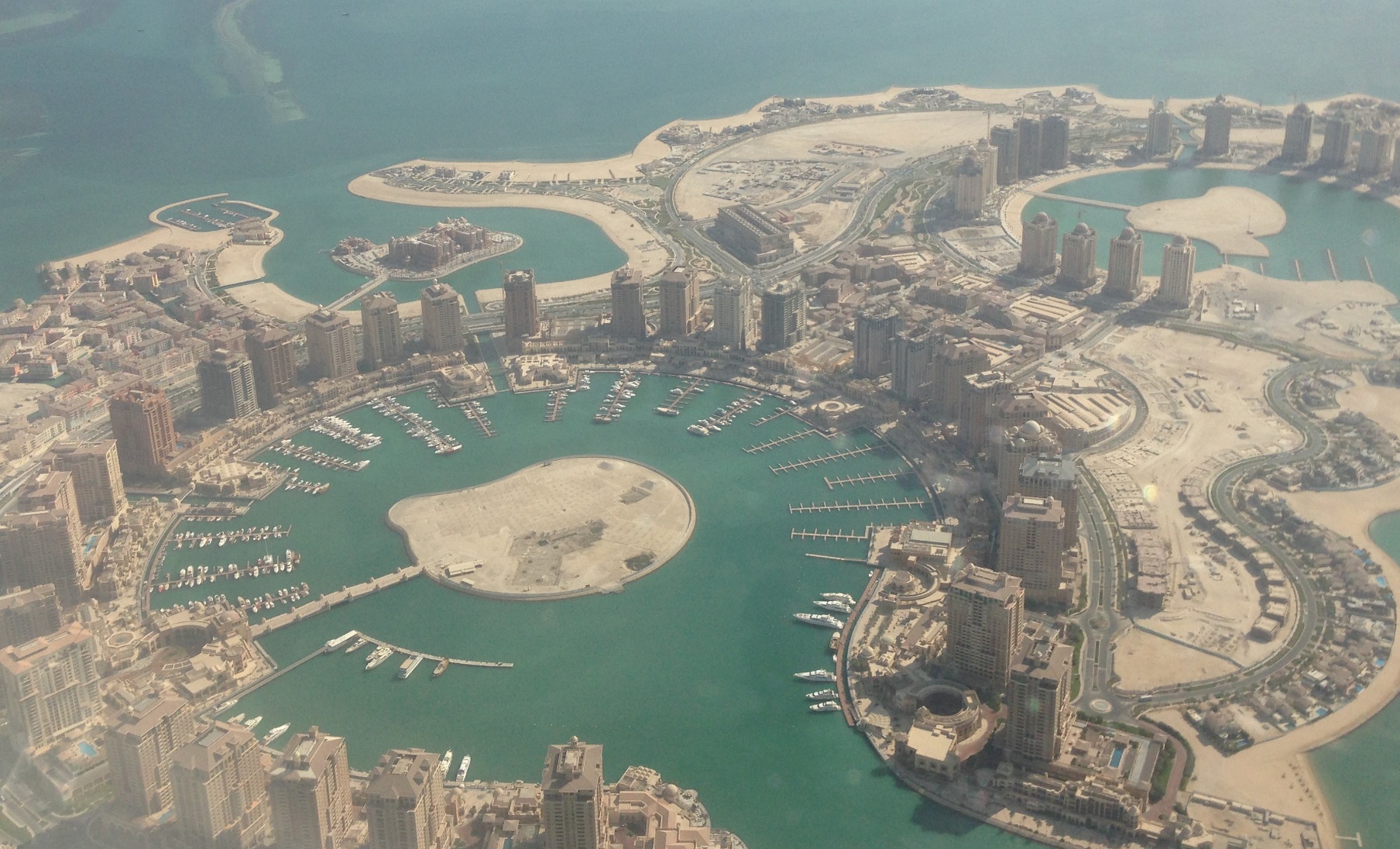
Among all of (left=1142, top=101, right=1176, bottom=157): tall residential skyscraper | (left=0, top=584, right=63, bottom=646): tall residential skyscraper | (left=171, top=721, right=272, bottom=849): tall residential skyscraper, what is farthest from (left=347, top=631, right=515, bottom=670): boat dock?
(left=1142, top=101, right=1176, bottom=157): tall residential skyscraper

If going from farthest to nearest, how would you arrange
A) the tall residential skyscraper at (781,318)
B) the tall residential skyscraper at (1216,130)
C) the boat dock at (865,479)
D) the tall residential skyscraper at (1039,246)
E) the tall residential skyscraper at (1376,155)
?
the tall residential skyscraper at (1216,130)
the tall residential skyscraper at (1376,155)
the tall residential skyscraper at (1039,246)
the tall residential skyscraper at (781,318)
the boat dock at (865,479)

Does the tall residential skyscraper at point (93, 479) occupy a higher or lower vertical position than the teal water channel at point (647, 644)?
higher

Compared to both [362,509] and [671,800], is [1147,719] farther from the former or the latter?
[362,509]

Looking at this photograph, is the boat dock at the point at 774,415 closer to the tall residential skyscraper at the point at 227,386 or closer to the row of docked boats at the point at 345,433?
the row of docked boats at the point at 345,433

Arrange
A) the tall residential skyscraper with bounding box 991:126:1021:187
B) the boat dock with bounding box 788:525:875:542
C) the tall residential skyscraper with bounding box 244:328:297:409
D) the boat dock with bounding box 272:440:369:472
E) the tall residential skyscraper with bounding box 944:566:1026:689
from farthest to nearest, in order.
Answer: the tall residential skyscraper with bounding box 991:126:1021:187
the tall residential skyscraper with bounding box 244:328:297:409
the boat dock with bounding box 272:440:369:472
the boat dock with bounding box 788:525:875:542
the tall residential skyscraper with bounding box 944:566:1026:689

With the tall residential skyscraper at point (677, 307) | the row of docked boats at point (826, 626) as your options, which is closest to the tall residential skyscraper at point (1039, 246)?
the tall residential skyscraper at point (677, 307)

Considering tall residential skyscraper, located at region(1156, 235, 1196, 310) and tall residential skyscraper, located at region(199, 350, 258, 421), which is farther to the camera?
tall residential skyscraper, located at region(1156, 235, 1196, 310)

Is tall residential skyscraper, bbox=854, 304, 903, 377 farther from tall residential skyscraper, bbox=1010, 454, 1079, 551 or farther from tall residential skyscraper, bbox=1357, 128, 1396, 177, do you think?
tall residential skyscraper, bbox=1357, 128, 1396, 177

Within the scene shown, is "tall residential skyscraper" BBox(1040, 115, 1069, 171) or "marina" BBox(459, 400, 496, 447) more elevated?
"tall residential skyscraper" BBox(1040, 115, 1069, 171)
